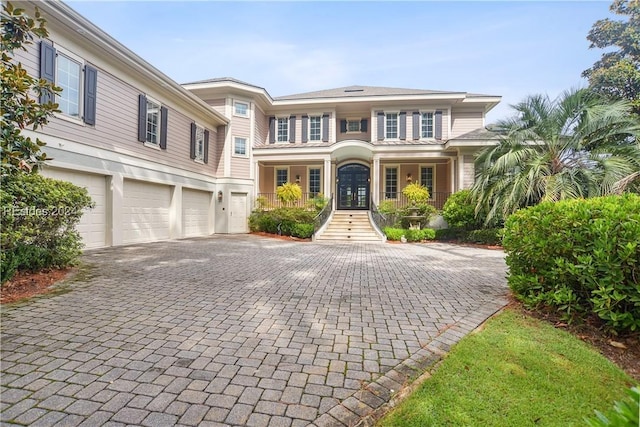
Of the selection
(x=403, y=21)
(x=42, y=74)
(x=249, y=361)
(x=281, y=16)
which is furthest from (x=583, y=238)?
(x=42, y=74)

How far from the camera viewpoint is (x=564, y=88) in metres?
9.48

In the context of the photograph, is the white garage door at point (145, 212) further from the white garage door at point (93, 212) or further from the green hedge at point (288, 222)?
Result: the green hedge at point (288, 222)

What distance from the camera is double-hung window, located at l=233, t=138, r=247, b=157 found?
1581cm

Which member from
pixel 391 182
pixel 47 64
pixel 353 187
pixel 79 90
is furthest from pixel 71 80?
pixel 391 182

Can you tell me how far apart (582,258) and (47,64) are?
1126cm

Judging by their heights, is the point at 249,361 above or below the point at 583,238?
below

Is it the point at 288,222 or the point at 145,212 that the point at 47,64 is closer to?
the point at 145,212

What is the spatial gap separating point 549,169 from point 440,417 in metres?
11.3

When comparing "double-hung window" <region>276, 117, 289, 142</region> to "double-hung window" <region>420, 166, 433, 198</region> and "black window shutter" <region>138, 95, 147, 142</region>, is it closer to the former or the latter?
"black window shutter" <region>138, 95, 147, 142</region>

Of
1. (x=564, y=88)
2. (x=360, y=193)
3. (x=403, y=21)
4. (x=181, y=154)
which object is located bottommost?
(x=360, y=193)

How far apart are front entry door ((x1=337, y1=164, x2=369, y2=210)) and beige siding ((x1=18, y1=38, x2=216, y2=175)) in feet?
31.6

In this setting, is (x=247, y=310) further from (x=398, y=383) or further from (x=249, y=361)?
(x=398, y=383)

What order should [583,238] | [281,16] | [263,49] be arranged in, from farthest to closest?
[263,49] < [281,16] < [583,238]

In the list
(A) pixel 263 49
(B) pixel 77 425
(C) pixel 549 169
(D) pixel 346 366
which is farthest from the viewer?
(C) pixel 549 169
